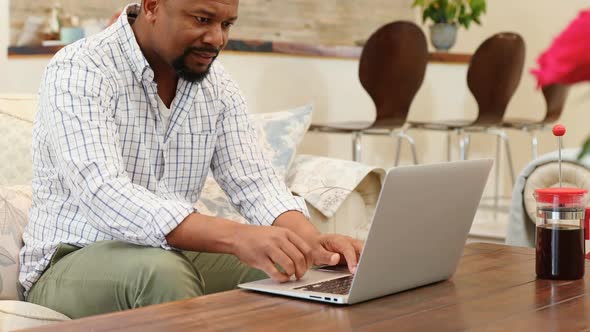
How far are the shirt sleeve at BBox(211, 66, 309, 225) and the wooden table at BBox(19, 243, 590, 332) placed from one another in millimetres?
522

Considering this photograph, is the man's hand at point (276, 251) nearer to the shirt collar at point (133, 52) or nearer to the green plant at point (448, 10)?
the shirt collar at point (133, 52)

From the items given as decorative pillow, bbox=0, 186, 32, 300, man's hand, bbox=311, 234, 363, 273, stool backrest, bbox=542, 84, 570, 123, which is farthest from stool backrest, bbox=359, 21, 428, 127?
man's hand, bbox=311, 234, 363, 273

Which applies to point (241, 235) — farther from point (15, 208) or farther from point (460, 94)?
point (460, 94)

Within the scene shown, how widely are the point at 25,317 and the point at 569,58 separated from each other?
1.33 metres

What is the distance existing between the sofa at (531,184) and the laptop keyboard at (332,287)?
1560mm

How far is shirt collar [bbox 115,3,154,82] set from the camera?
66.8 inches

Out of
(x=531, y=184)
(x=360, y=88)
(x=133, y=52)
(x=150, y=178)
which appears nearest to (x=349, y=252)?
(x=150, y=178)

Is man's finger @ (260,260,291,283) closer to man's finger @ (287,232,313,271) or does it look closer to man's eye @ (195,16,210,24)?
man's finger @ (287,232,313,271)

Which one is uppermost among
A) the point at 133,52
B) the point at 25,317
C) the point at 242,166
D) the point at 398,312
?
the point at 133,52

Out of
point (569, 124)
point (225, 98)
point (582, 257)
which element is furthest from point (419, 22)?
point (582, 257)

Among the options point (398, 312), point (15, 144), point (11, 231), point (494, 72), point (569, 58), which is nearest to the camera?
point (569, 58)

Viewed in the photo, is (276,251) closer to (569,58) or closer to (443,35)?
(569,58)

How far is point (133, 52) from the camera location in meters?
1.70

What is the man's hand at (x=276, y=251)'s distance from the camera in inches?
50.8
